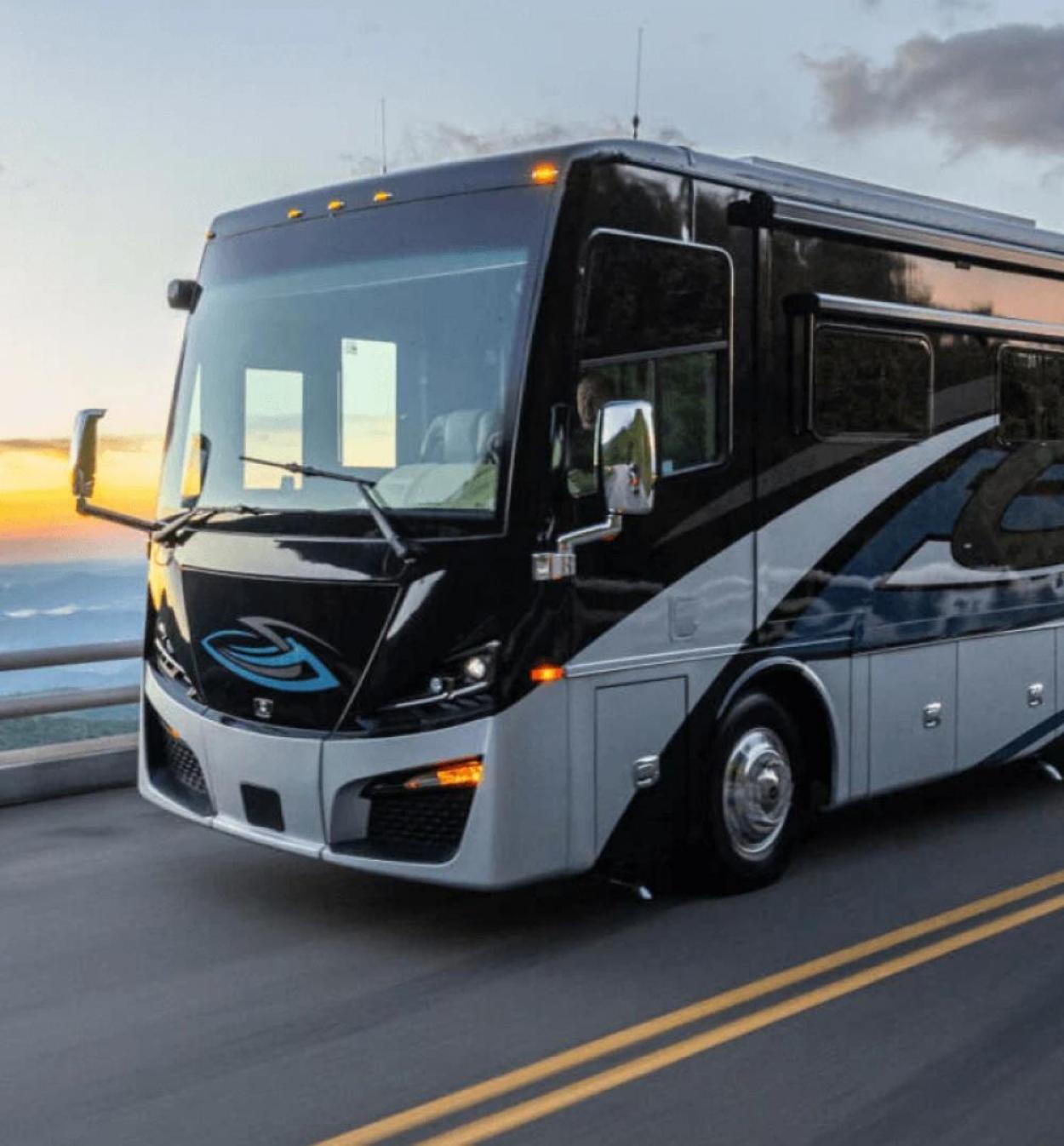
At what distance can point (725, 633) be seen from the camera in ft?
24.1

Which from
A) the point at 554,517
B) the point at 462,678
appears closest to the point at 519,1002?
the point at 462,678

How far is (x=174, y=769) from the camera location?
7715 mm

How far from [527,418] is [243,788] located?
1973 mm

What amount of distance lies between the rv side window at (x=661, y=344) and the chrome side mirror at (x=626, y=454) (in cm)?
20

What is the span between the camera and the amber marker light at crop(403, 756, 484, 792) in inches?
254

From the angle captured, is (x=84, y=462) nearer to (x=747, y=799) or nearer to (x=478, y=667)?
(x=478, y=667)

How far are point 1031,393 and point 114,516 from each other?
5.02 meters

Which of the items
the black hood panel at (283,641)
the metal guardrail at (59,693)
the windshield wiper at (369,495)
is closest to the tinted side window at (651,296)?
the windshield wiper at (369,495)

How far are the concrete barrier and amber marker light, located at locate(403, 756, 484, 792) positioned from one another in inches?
158

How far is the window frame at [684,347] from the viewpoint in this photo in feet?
21.7

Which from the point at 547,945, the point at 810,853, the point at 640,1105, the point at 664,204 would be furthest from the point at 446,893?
the point at 664,204

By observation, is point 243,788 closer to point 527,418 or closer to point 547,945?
point 547,945

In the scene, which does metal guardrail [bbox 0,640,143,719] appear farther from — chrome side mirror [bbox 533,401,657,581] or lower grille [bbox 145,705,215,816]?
chrome side mirror [bbox 533,401,657,581]

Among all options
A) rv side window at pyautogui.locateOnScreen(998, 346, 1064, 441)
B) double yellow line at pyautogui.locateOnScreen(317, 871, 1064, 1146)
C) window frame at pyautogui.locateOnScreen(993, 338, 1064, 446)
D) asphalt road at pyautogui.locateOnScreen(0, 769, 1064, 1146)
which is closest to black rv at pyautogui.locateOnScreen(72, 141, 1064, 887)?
asphalt road at pyautogui.locateOnScreen(0, 769, 1064, 1146)
